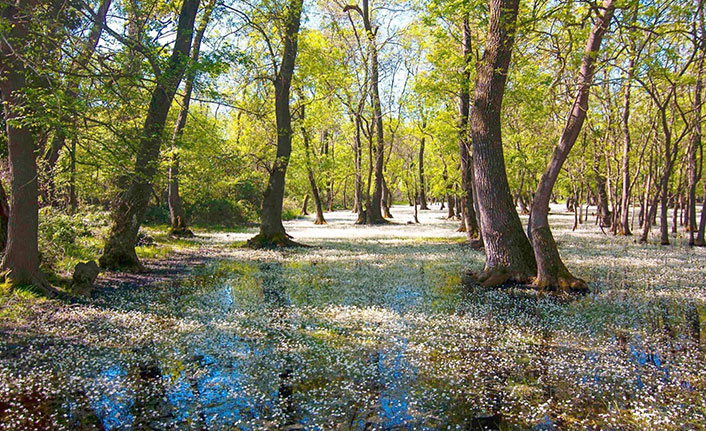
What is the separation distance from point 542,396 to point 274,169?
52.5 ft

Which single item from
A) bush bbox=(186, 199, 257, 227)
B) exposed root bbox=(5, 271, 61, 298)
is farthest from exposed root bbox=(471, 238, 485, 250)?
bush bbox=(186, 199, 257, 227)

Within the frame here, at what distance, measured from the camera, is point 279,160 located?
1872 centimetres

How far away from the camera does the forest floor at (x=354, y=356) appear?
4641 millimetres

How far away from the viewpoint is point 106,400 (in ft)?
16.3

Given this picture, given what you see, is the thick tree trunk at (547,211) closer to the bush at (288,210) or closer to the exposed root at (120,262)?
the exposed root at (120,262)

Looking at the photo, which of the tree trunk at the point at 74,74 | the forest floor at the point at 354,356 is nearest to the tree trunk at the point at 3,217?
the tree trunk at the point at 74,74

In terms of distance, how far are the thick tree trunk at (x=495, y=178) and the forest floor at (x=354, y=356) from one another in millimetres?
1097

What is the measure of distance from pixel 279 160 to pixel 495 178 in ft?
32.2

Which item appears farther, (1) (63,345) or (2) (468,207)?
(2) (468,207)

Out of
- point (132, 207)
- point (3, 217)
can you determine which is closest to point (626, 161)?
point (132, 207)

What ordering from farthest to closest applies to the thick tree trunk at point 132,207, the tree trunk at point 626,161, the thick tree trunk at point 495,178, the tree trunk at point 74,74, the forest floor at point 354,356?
the tree trunk at point 626,161
the thick tree trunk at point 132,207
the thick tree trunk at point 495,178
the tree trunk at point 74,74
the forest floor at point 354,356

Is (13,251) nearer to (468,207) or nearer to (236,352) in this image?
(236,352)

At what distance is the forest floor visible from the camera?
4641 millimetres

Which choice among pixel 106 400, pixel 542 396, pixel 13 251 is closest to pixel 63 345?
pixel 106 400
